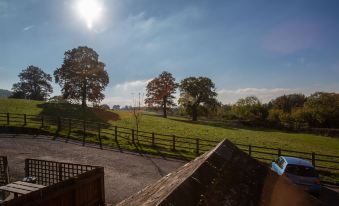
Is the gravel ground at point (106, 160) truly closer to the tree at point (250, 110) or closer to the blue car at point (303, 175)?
the blue car at point (303, 175)

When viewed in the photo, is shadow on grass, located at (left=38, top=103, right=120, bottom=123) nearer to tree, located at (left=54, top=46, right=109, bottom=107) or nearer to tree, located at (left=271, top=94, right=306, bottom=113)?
tree, located at (left=54, top=46, right=109, bottom=107)

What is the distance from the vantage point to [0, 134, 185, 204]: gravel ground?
42.4 ft

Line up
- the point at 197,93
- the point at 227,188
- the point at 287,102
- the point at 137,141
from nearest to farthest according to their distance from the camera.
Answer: the point at 227,188
the point at 137,141
the point at 197,93
the point at 287,102

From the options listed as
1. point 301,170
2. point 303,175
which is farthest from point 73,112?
point 303,175

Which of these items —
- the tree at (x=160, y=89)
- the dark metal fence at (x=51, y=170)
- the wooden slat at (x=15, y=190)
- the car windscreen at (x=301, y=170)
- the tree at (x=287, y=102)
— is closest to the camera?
the wooden slat at (x=15, y=190)

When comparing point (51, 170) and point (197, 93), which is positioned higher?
point (197, 93)

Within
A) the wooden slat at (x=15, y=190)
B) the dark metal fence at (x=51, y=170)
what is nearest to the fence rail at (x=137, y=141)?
the dark metal fence at (x=51, y=170)

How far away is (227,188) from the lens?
2545 mm

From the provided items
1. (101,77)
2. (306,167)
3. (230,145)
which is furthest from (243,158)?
(101,77)

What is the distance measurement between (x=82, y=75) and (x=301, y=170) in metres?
42.6

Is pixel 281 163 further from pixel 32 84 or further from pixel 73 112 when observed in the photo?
pixel 32 84

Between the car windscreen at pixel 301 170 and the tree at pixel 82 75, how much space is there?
41.9 metres

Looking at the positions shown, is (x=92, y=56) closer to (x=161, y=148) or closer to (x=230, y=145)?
(x=161, y=148)

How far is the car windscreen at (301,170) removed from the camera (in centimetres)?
1160
